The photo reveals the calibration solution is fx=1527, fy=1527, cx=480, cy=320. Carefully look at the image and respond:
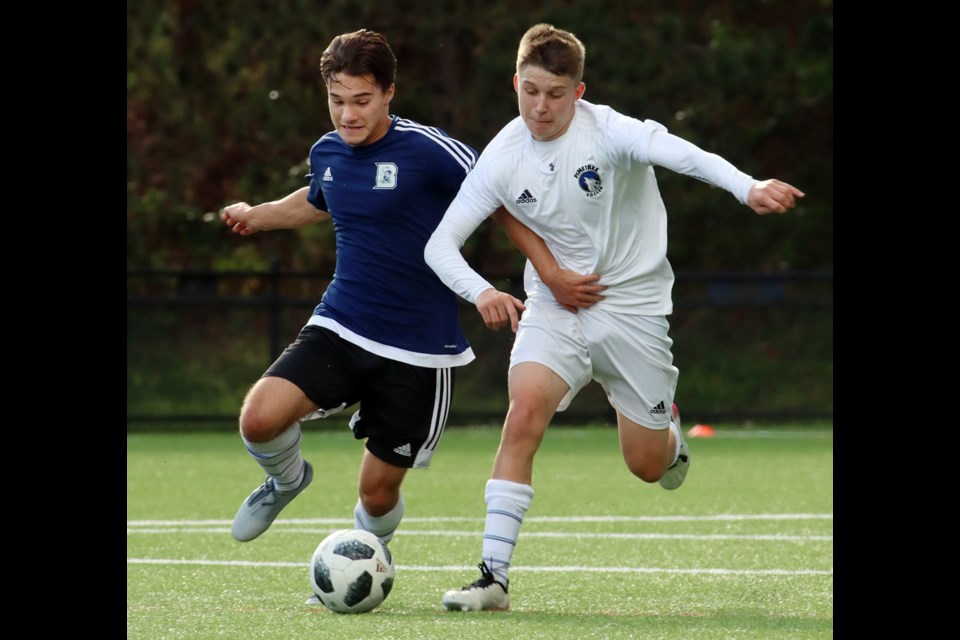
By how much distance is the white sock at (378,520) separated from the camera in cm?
663

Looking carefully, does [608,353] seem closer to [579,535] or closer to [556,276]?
[556,276]

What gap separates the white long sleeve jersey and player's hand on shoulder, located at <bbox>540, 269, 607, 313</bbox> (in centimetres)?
4

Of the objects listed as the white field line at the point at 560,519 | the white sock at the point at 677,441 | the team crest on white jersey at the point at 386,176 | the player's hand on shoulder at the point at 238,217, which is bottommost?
the white field line at the point at 560,519

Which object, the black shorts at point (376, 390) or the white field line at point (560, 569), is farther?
the white field line at point (560, 569)

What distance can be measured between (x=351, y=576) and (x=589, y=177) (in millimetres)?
1834

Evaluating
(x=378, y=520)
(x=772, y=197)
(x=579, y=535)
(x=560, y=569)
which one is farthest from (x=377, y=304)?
(x=579, y=535)

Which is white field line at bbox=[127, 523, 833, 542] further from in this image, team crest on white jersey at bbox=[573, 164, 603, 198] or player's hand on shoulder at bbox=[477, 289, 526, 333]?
player's hand on shoulder at bbox=[477, 289, 526, 333]

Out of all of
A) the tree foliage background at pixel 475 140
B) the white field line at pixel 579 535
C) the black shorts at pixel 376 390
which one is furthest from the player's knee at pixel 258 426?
the tree foliage background at pixel 475 140

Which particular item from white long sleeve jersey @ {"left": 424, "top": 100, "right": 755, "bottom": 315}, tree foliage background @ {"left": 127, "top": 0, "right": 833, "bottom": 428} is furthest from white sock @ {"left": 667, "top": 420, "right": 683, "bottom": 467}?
tree foliage background @ {"left": 127, "top": 0, "right": 833, "bottom": 428}

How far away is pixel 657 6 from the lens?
19.9 m

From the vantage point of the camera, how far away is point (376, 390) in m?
6.48

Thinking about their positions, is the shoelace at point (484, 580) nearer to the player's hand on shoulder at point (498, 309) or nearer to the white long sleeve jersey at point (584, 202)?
the player's hand on shoulder at point (498, 309)

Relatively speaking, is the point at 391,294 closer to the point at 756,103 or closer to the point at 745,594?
the point at 745,594

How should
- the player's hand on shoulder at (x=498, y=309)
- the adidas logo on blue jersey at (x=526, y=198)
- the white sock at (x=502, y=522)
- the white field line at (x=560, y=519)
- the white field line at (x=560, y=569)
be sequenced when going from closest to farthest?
the player's hand on shoulder at (x=498, y=309)
the white sock at (x=502, y=522)
the adidas logo on blue jersey at (x=526, y=198)
the white field line at (x=560, y=569)
the white field line at (x=560, y=519)
